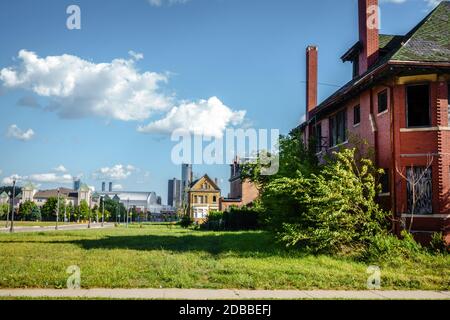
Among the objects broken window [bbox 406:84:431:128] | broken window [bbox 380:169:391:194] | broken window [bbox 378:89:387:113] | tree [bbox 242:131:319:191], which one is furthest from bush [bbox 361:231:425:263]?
broken window [bbox 378:89:387:113]

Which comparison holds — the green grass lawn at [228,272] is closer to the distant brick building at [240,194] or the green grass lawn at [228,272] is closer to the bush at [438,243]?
the bush at [438,243]

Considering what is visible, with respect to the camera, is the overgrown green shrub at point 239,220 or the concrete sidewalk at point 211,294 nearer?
the concrete sidewalk at point 211,294

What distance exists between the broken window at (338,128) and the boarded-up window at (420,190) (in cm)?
589

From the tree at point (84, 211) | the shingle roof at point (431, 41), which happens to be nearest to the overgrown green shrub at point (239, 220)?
the shingle roof at point (431, 41)

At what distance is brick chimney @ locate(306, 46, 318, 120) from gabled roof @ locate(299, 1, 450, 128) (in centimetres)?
604

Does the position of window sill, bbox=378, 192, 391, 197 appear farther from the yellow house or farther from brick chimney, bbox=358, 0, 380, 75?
the yellow house

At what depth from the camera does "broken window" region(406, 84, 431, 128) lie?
16.9m

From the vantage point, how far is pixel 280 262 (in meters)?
13.6

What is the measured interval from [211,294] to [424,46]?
1408 centimetres

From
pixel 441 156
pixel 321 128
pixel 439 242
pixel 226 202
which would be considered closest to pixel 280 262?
pixel 439 242

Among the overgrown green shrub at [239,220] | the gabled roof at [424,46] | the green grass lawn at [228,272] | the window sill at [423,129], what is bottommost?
the overgrown green shrub at [239,220]

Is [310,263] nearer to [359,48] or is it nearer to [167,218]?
[359,48]

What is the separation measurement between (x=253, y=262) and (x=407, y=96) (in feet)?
29.7

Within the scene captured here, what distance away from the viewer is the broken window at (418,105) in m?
16.9
